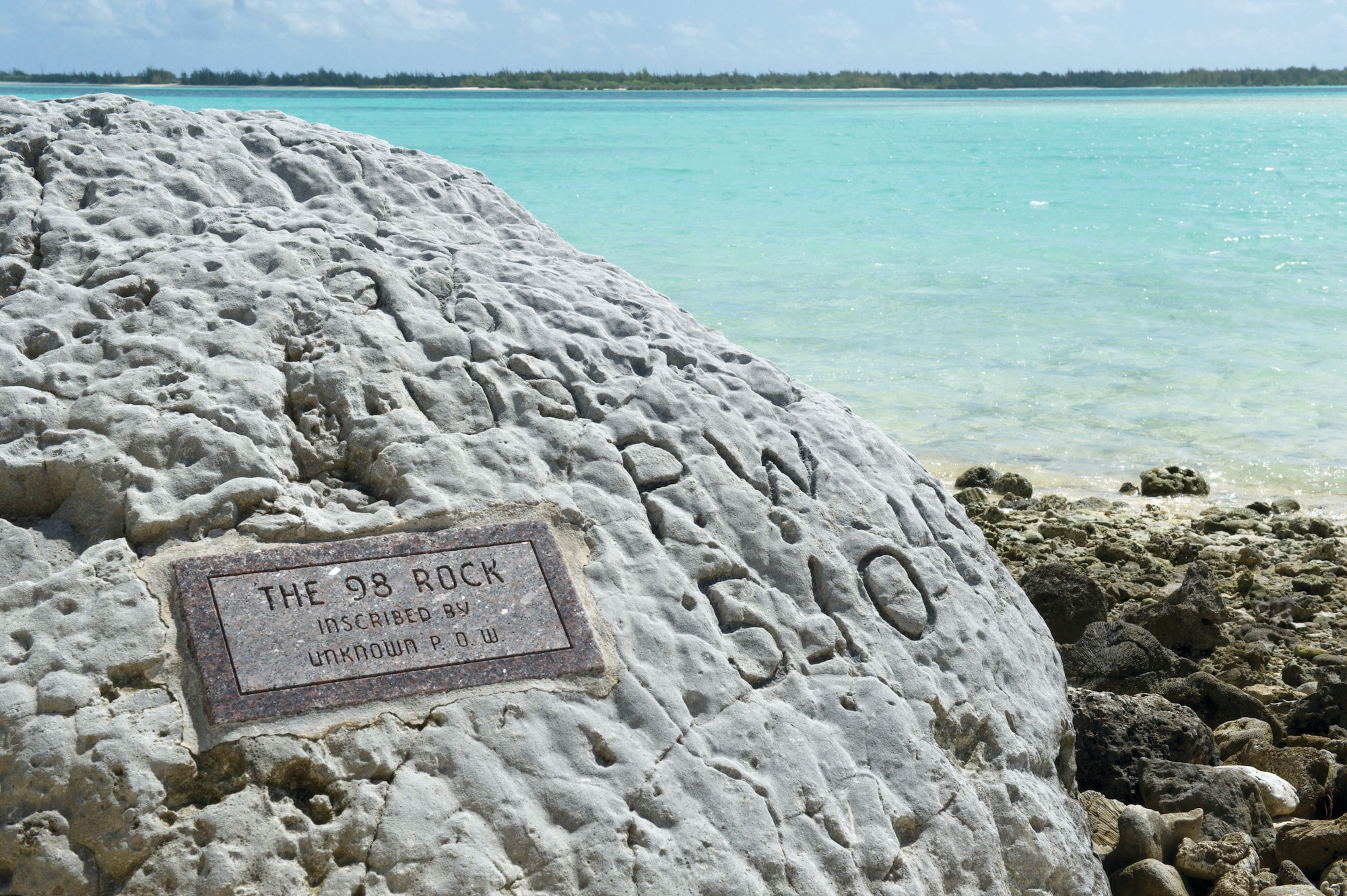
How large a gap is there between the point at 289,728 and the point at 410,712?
0.24m

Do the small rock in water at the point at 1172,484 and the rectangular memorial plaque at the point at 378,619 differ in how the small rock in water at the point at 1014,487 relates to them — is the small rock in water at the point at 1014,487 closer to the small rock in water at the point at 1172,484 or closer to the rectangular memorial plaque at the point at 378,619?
the small rock in water at the point at 1172,484

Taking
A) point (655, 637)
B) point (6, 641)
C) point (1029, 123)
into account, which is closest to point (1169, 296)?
point (655, 637)

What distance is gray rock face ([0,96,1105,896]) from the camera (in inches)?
95.5

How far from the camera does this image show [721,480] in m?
3.34

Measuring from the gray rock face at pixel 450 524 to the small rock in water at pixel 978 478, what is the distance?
3.88 metres

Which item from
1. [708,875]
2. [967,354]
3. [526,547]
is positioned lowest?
[967,354]

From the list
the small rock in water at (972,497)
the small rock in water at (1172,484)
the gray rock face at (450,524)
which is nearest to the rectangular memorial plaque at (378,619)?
the gray rock face at (450,524)

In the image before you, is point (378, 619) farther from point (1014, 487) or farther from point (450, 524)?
point (1014, 487)

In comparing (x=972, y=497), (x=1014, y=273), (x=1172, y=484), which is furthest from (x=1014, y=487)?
(x=1014, y=273)

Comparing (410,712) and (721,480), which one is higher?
(721,480)

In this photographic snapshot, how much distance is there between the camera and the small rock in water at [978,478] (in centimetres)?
754

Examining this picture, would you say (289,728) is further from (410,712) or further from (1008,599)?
(1008,599)

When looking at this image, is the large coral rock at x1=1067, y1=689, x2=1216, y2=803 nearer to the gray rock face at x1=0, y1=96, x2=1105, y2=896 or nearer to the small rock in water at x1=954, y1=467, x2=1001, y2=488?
the gray rock face at x1=0, y1=96, x2=1105, y2=896

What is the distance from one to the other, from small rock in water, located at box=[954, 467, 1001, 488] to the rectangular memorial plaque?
5.07 meters
